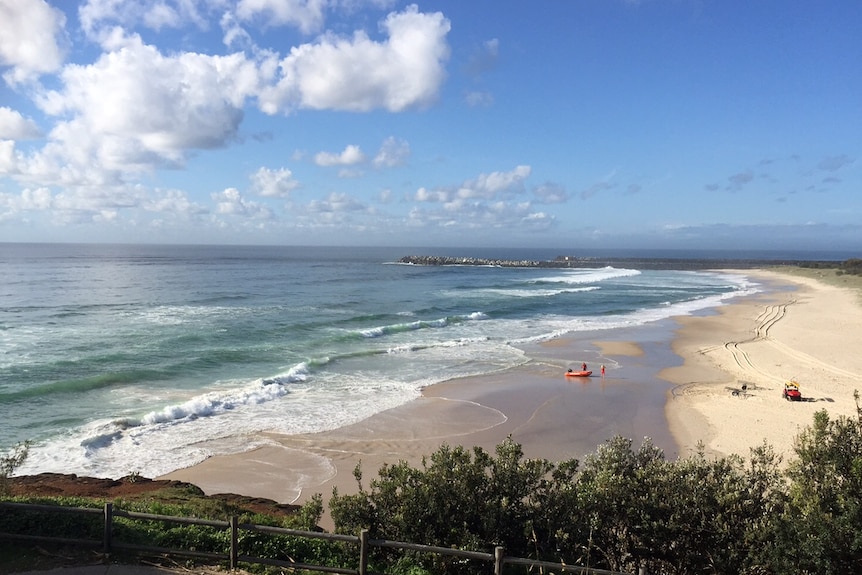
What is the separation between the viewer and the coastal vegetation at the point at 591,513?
24.1ft

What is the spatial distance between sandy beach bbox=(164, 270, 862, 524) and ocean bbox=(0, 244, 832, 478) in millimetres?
1282

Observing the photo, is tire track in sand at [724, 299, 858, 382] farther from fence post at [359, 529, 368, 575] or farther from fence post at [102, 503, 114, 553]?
fence post at [102, 503, 114, 553]

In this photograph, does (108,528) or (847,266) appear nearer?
(108,528)

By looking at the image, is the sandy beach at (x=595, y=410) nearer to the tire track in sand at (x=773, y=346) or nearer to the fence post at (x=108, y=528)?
the tire track in sand at (x=773, y=346)

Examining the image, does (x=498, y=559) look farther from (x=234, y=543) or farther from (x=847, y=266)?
(x=847, y=266)

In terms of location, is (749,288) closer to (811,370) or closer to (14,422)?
(811,370)

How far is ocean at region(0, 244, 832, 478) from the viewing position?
56.5 feet

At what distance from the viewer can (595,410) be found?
2031 cm

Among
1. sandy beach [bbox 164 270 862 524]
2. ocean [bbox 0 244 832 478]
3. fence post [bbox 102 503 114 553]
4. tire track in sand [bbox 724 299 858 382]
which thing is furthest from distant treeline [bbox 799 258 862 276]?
fence post [bbox 102 503 114 553]

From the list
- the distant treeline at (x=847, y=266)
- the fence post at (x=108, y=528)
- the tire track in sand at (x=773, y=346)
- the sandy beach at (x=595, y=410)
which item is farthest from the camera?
the distant treeline at (x=847, y=266)

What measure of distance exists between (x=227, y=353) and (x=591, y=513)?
23.9 m

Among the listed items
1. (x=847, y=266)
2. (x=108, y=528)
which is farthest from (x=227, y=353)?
(x=847, y=266)

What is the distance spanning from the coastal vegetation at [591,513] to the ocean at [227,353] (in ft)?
28.3

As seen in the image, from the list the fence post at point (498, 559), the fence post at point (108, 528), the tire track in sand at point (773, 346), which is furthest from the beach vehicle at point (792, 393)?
the fence post at point (108, 528)
